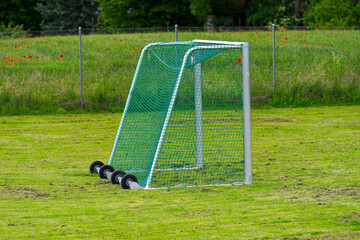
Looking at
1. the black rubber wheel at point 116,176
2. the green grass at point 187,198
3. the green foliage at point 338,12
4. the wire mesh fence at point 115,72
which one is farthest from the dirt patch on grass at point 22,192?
the green foliage at point 338,12

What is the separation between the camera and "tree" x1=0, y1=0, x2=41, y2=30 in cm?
4506

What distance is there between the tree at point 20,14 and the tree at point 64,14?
2223 mm

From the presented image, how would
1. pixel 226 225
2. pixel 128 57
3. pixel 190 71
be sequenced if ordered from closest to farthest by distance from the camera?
pixel 226 225 → pixel 190 71 → pixel 128 57

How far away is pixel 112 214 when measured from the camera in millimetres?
6152

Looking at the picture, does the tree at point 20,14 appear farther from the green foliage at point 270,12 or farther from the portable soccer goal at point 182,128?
the portable soccer goal at point 182,128

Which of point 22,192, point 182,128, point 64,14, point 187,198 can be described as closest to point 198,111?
point 187,198

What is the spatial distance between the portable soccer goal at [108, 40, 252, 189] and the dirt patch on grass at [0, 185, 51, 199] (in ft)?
4.19

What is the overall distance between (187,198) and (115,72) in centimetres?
905

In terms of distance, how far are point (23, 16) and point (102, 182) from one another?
3996 centimetres

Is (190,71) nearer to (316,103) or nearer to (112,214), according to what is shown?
(112,214)

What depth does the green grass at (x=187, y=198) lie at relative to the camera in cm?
560

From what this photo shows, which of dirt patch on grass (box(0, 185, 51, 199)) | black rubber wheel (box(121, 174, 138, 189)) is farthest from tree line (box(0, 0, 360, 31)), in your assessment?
dirt patch on grass (box(0, 185, 51, 199))

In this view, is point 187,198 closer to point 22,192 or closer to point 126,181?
point 126,181

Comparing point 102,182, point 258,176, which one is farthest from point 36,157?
point 258,176
